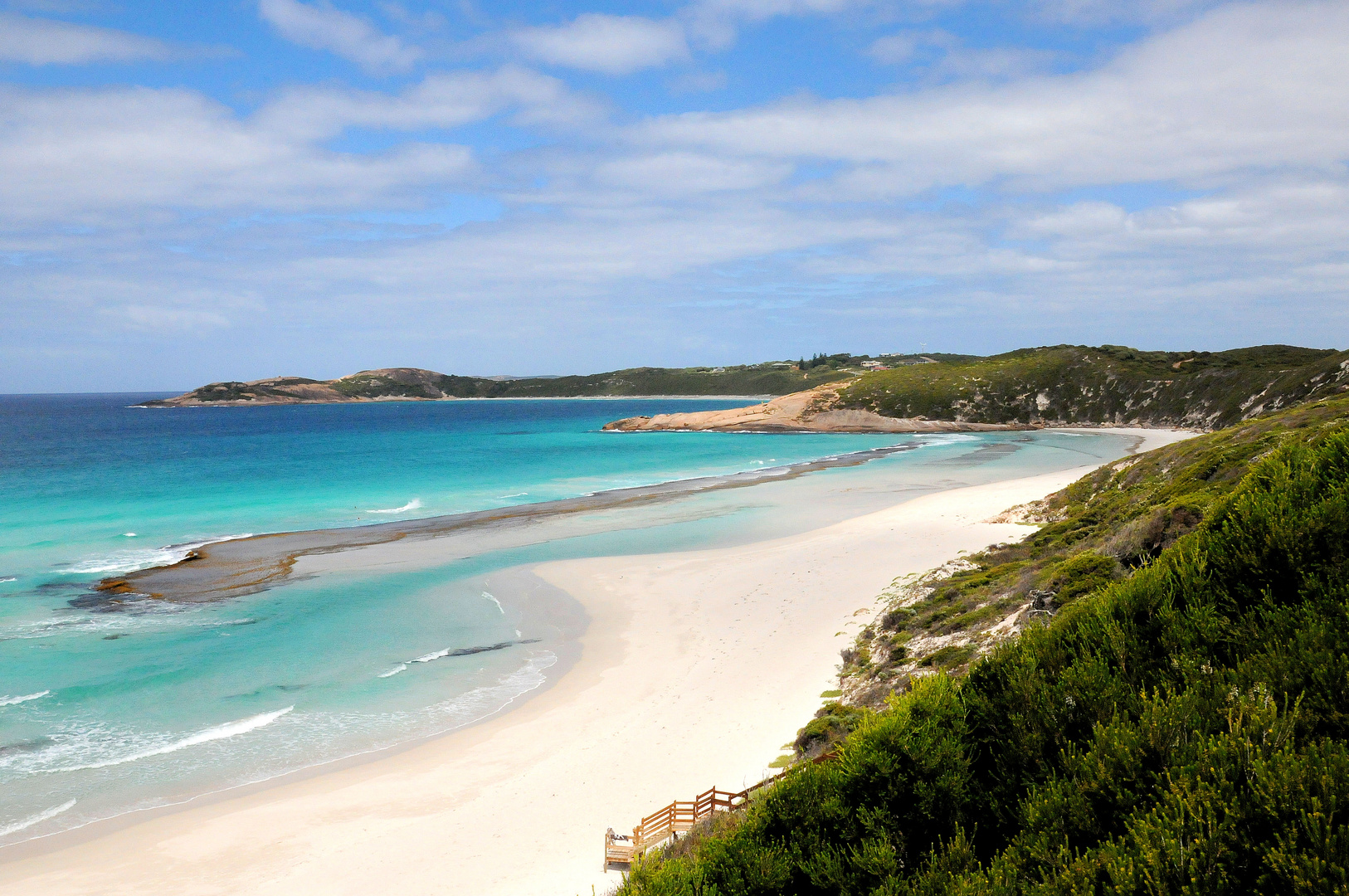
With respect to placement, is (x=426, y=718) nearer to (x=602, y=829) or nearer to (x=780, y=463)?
(x=602, y=829)

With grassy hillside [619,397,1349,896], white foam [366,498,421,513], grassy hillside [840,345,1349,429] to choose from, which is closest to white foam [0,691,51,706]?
grassy hillside [619,397,1349,896]

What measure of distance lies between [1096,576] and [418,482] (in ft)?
171

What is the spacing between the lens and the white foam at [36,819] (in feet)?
41.3

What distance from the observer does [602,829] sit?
1198 cm

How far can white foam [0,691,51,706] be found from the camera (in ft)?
58.2

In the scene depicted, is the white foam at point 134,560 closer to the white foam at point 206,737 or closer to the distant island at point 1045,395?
the white foam at point 206,737

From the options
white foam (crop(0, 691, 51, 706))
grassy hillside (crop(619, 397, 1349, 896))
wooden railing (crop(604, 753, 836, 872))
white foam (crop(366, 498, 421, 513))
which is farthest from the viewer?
white foam (crop(366, 498, 421, 513))

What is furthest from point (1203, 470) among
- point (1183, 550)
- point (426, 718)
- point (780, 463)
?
point (780, 463)

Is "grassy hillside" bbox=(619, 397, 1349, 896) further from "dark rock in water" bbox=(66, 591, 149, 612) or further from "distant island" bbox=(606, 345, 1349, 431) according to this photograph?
"distant island" bbox=(606, 345, 1349, 431)

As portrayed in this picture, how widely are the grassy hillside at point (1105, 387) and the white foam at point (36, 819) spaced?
88776 mm

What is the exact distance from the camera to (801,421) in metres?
113

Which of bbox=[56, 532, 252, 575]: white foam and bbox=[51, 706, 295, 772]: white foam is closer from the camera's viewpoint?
bbox=[51, 706, 295, 772]: white foam

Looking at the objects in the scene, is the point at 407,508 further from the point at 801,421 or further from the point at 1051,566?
the point at 801,421

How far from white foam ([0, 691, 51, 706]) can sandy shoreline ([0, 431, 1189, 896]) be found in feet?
25.3
